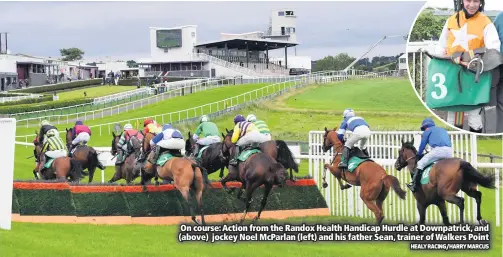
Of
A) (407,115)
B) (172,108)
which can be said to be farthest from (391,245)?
(172,108)

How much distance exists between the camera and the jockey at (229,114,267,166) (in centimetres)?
1218

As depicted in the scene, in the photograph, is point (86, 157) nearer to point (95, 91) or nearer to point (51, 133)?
point (51, 133)

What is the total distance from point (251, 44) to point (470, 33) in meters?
68.0

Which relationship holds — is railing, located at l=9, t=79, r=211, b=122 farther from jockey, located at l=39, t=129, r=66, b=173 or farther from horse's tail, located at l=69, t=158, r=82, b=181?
horse's tail, located at l=69, t=158, r=82, b=181

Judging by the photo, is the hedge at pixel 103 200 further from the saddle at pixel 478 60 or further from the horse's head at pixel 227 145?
the saddle at pixel 478 60

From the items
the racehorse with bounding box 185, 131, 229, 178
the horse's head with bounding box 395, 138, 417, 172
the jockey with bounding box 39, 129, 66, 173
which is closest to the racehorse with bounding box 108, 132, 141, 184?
the jockey with bounding box 39, 129, 66, 173

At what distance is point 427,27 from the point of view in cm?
600

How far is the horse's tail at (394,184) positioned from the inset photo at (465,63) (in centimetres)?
421

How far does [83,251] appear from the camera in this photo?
872 cm

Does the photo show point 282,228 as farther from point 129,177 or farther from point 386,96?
point 386,96

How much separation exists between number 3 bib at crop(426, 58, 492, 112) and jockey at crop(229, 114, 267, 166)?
6.40 metres

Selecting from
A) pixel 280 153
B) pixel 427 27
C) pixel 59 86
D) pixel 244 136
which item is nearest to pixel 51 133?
pixel 244 136

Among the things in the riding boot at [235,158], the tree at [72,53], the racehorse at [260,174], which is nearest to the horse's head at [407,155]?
the racehorse at [260,174]

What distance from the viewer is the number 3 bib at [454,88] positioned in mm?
5570
